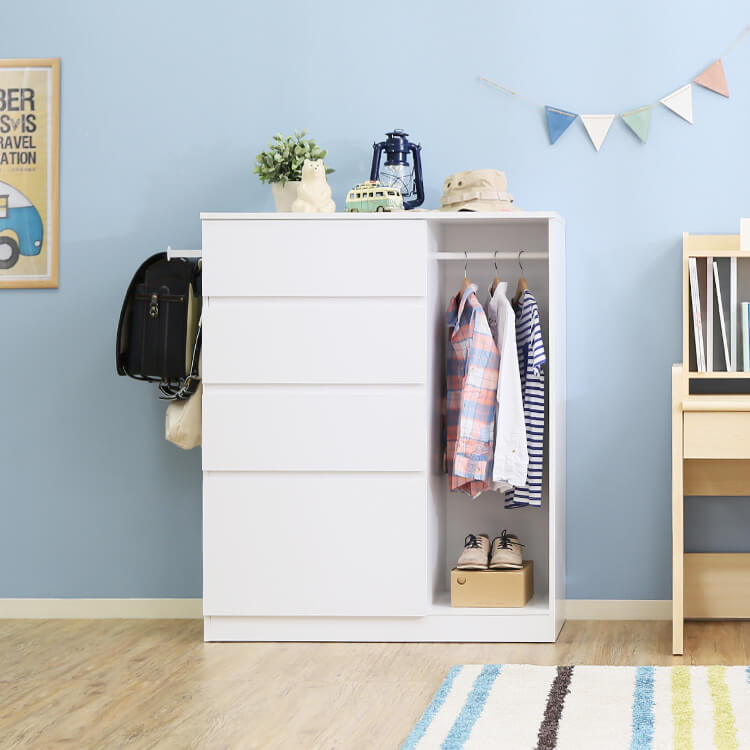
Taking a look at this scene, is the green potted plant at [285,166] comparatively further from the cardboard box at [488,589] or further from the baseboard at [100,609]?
the baseboard at [100,609]

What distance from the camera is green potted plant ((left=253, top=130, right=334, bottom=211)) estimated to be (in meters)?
3.31

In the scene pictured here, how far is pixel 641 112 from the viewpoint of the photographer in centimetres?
344

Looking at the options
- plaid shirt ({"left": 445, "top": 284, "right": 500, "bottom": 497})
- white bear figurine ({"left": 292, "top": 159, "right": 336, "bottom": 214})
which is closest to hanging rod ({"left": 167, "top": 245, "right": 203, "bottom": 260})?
white bear figurine ({"left": 292, "top": 159, "right": 336, "bottom": 214})

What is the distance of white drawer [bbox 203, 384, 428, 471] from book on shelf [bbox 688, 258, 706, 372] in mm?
923

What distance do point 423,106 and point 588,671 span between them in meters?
1.85

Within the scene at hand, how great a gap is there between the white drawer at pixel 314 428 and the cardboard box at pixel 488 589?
1.24 ft

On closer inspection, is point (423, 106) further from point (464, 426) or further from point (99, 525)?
point (99, 525)

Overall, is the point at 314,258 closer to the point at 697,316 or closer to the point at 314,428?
the point at 314,428

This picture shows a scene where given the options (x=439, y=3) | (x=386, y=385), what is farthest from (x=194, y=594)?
(x=439, y=3)

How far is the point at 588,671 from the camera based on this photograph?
9.01 ft

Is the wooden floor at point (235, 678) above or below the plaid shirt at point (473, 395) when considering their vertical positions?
below

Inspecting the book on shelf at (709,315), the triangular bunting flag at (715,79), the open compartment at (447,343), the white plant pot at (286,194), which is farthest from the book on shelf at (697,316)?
the white plant pot at (286,194)

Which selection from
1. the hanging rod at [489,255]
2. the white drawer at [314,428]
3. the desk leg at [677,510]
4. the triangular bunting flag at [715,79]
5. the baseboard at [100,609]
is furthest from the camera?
the baseboard at [100,609]

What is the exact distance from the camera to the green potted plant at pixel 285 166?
3309 millimetres
